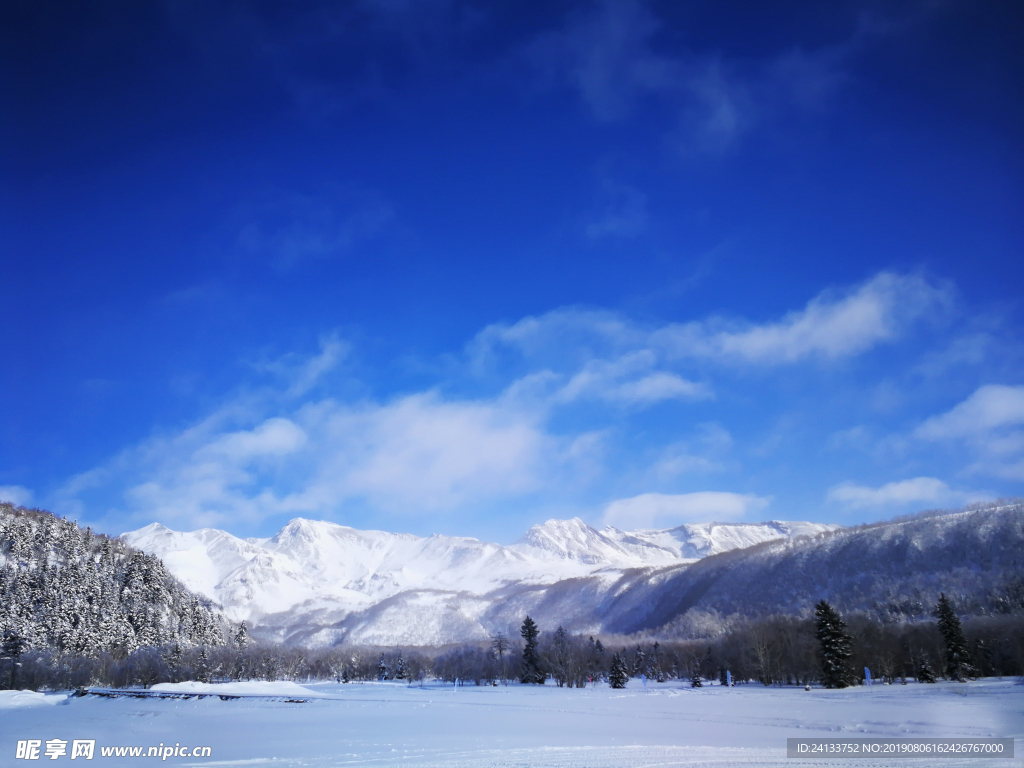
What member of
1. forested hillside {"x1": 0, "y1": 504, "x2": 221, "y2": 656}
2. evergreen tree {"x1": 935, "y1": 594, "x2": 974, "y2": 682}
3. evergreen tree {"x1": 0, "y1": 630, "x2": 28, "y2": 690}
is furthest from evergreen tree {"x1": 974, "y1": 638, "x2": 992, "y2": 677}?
forested hillside {"x1": 0, "y1": 504, "x2": 221, "y2": 656}

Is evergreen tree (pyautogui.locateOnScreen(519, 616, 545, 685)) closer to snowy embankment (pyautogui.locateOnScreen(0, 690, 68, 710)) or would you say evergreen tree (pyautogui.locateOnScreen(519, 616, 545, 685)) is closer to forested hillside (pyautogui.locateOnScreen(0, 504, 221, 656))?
snowy embankment (pyautogui.locateOnScreen(0, 690, 68, 710))

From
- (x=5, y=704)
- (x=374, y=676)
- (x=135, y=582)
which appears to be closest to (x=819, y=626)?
(x=5, y=704)

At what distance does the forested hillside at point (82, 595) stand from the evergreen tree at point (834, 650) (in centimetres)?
13616

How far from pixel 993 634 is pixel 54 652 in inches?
6744

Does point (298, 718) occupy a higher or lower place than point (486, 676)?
higher

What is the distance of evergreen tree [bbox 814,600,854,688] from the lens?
6600 centimetres

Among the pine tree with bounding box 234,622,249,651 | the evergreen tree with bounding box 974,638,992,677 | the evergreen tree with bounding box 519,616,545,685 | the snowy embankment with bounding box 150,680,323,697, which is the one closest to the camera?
the evergreen tree with bounding box 974,638,992,677

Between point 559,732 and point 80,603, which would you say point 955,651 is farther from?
point 80,603

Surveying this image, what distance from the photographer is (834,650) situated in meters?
67.2

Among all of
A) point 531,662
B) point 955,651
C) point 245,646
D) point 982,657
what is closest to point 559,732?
point 955,651

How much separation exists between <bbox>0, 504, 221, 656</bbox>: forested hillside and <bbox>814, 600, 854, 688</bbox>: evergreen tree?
447 ft

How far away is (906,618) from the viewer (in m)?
160

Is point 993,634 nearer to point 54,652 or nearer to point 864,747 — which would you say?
point 864,747

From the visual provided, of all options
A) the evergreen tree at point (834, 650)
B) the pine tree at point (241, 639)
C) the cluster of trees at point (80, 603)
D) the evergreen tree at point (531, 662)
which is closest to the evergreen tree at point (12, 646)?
the cluster of trees at point (80, 603)
